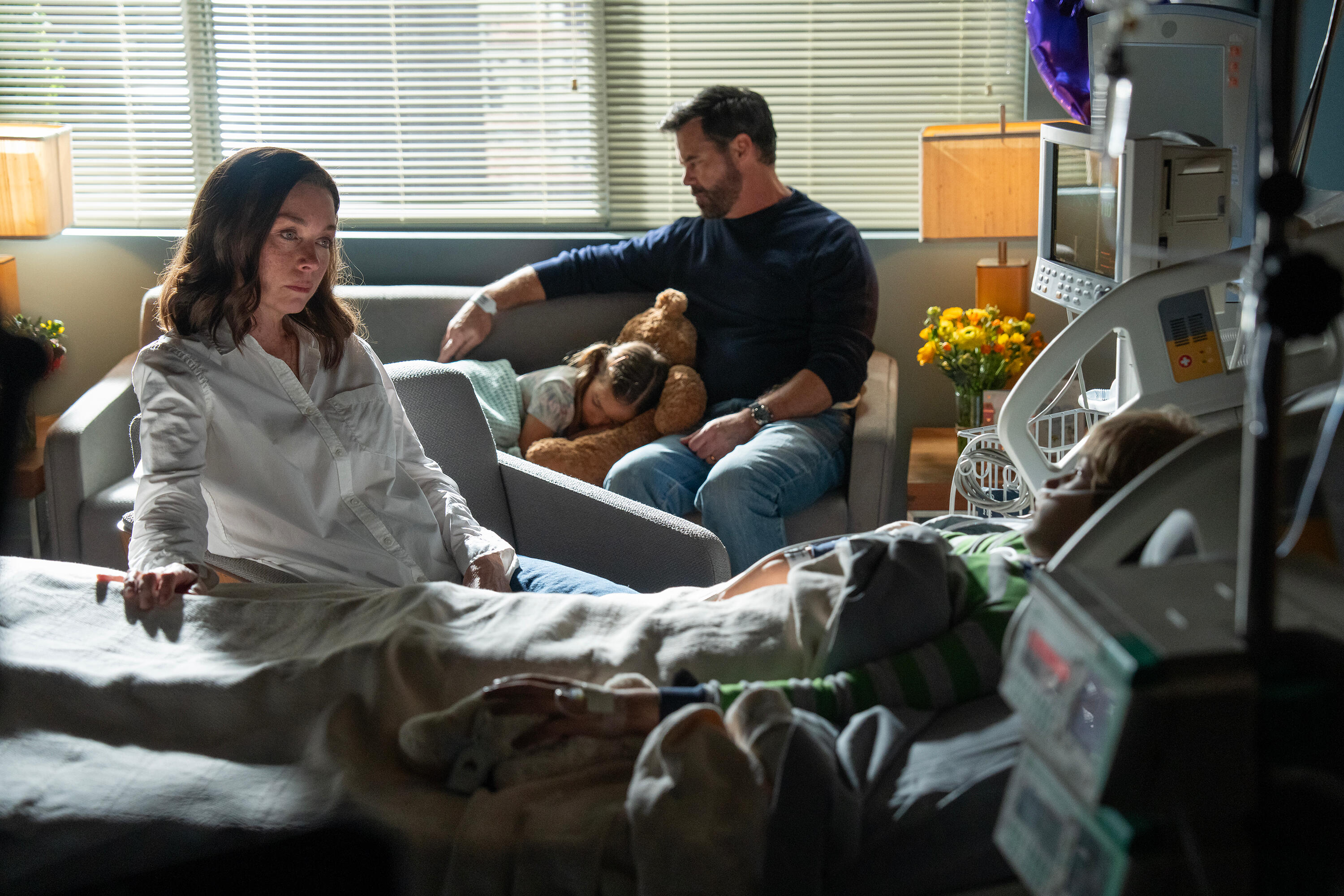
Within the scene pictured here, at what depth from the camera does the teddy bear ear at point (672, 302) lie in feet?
9.71

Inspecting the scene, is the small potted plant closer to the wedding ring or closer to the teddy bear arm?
the teddy bear arm

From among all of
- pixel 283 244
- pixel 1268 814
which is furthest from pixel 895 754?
pixel 283 244

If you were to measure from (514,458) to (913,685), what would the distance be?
140 centimetres

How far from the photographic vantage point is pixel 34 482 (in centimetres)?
282

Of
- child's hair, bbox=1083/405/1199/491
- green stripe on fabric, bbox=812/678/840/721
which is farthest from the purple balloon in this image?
green stripe on fabric, bbox=812/678/840/721

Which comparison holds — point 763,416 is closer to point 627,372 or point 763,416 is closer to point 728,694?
point 627,372

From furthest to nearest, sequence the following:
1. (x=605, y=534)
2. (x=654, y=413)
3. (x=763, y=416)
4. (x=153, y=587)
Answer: (x=654, y=413), (x=763, y=416), (x=605, y=534), (x=153, y=587)

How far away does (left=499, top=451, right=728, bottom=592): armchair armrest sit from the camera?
1.99m

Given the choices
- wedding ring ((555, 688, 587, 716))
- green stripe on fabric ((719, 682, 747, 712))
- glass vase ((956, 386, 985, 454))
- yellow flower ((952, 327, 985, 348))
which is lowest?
glass vase ((956, 386, 985, 454))

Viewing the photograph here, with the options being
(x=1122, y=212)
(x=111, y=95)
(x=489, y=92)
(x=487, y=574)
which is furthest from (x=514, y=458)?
(x=111, y=95)

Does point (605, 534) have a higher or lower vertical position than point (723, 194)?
lower

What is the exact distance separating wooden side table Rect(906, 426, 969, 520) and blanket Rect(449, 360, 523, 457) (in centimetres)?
95

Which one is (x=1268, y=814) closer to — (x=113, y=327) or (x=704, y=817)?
(x=704, y=817)

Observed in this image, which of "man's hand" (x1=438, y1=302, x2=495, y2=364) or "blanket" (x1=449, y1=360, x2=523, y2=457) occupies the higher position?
"man's hand" (x1=438, y1=302, x2=495, y2=364)
